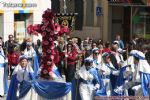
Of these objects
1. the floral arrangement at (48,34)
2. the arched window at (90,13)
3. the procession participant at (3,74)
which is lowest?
the procession participant at (3,74)

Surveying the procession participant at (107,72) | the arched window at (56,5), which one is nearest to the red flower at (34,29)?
the procession participant at (107,72)

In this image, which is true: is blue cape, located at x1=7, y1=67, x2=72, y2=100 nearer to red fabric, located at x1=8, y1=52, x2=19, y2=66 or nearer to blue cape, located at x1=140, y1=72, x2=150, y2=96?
blue cape, located at x1=140, y1=72, x2=150, y2=96

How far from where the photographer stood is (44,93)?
44.3 ft

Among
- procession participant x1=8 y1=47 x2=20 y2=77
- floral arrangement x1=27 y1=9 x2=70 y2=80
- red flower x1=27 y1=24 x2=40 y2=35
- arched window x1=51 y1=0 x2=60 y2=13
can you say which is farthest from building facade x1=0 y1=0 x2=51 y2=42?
floral arrangement x1=27 y1=9 x2=70 y2=80

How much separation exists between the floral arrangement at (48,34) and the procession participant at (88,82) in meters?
0.82

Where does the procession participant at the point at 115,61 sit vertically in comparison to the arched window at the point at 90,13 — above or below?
below

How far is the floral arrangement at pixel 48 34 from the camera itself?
13227mm

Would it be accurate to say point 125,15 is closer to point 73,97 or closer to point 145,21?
point 145,21

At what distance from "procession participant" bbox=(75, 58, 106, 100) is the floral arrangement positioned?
0.82 meters

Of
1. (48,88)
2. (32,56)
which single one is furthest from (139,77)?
(32,56)

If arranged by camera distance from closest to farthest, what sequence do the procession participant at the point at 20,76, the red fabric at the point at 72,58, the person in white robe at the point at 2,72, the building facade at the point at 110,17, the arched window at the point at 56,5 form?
1. the procession participant at the point at 20,76
2. the person in white robe at the point at 2,72
3. the red fabric at the point at 72,58
4. the building facade at the point at 110,17
5. the arched window at the point at 56,5

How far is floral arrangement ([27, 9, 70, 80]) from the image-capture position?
1323cm

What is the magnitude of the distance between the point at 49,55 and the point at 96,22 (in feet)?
86.8

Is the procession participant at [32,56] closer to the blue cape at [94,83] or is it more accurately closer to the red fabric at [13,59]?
the blue cape at [94,83]
